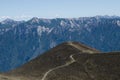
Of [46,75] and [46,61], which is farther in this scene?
[46,61]

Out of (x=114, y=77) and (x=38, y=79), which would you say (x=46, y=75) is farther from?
(x=114, y=77)

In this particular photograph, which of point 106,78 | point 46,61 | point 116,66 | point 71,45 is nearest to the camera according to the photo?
point 106,78

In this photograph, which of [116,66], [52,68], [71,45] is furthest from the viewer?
[71,45]

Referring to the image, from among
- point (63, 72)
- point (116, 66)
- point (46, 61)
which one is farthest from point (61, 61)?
point (116, 66)

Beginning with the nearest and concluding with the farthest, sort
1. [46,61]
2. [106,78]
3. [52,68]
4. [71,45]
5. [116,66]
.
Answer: [106,78], [116,66], [52,68], [46,61], [71,45]

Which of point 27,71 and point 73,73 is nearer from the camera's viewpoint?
point 73,73

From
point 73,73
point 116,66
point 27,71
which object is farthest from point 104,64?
point 27,71
